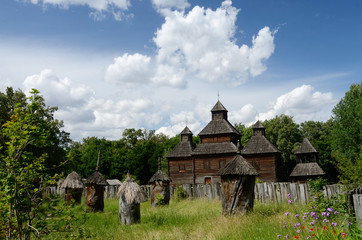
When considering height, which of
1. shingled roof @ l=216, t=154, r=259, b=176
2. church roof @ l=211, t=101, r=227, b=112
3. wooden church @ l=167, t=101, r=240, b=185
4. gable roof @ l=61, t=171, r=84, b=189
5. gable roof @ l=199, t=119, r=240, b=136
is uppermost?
church roof @ l=211, t=101, r=227, b=112

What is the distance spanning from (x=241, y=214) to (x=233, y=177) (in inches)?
52.2

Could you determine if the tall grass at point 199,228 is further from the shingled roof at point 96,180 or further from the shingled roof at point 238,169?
the shingled roof at point 96,180

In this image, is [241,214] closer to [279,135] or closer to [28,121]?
[28,121]

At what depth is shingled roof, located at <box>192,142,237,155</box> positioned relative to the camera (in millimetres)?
33781

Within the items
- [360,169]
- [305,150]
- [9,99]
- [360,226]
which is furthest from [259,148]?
[360,226]

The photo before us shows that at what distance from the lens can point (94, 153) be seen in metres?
60.6

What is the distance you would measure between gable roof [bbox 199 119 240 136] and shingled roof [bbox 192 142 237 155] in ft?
4.25

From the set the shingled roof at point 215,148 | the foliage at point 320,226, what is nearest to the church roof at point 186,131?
the shingled roof at point 215,148

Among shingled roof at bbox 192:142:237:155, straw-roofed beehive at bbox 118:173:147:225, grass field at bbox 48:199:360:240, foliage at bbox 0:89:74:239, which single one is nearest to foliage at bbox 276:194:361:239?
grass field at bbox 48:199:360:240

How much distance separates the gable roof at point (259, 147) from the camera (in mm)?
34000

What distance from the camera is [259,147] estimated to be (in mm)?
34562

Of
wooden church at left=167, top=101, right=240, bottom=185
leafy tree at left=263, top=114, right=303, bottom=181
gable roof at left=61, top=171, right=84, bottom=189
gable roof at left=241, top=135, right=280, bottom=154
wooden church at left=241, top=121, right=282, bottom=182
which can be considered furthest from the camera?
leafy tree at left=263, top=114, right=303, bottom=181

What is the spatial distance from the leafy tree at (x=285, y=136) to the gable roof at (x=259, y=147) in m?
16.7

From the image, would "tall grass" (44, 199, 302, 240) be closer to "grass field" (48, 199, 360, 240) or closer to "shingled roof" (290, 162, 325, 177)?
"grass field" (48, 199, 360, 240)
